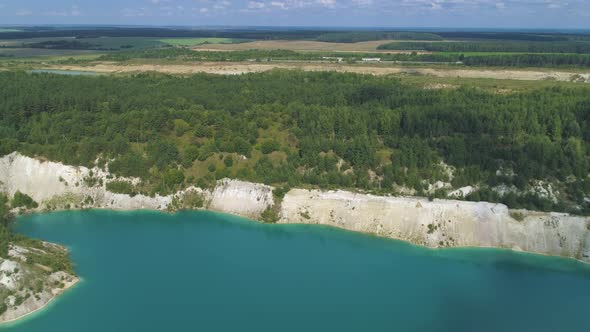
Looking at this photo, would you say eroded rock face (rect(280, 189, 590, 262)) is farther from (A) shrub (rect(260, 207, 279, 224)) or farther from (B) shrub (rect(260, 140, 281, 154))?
(B) shrub (rect(260, 140, 281, 154))

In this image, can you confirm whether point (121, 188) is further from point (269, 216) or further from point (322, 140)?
point (322, 140)

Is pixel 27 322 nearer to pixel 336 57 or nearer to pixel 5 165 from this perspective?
pixel 5 165

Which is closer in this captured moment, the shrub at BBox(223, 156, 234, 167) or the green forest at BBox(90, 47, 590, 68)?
the shrub at BBox(223, 156, 234, 167)

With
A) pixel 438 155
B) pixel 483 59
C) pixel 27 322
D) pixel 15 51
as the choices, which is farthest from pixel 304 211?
pixel 15 51

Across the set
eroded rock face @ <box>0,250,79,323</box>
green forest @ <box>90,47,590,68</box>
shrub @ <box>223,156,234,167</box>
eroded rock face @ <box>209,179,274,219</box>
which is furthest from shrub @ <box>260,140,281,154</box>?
green forest @ <box>90,47,590,68</box>

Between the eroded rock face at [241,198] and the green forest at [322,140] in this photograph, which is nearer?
the green forest at [322,140]

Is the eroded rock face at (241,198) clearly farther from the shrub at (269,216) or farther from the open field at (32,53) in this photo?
the open field at (32,53)

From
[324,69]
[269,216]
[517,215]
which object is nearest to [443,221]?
[517,215]

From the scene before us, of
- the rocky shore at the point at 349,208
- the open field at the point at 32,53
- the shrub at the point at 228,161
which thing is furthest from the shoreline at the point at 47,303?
the open field at the point at 32,53
